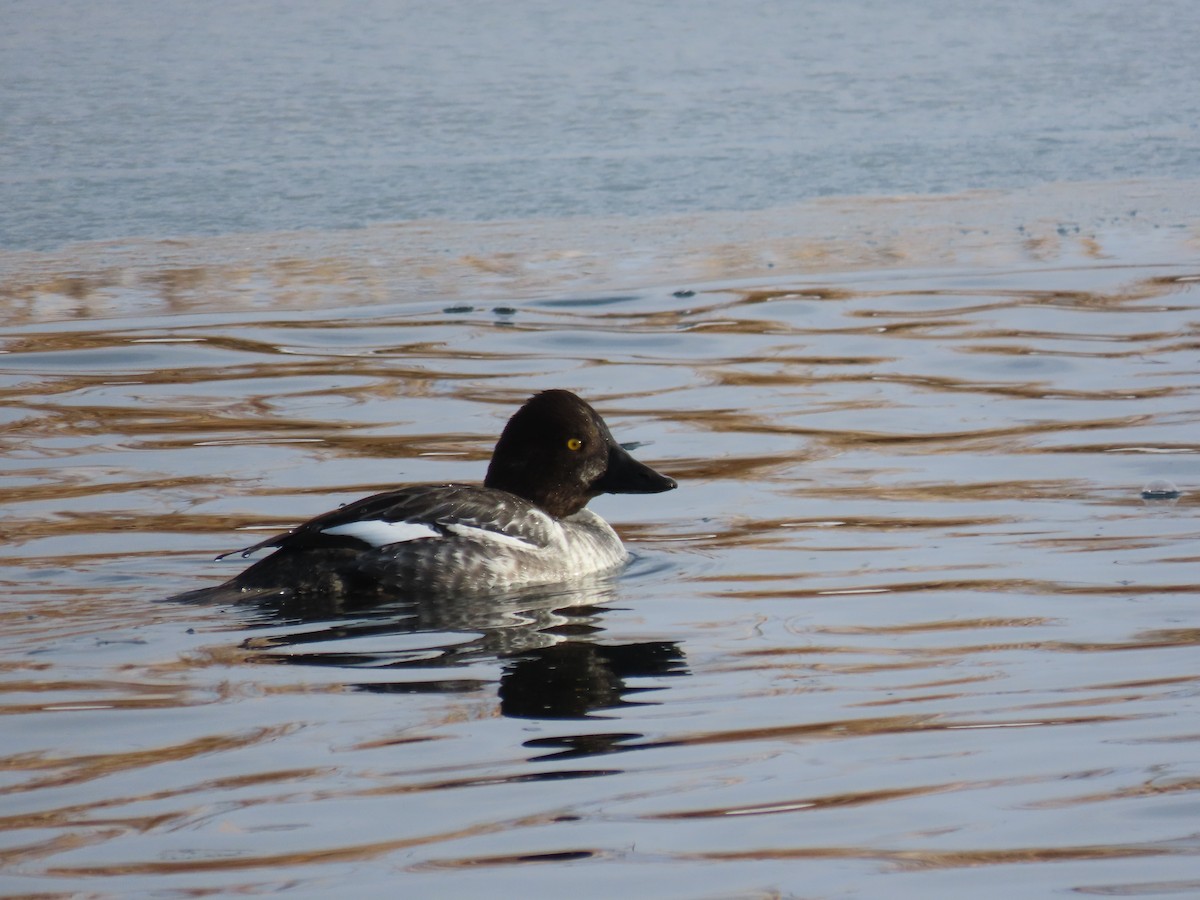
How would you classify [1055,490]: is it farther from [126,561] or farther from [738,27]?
[738,27]

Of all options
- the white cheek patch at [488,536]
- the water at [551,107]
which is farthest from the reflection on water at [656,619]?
the water at [551,107]

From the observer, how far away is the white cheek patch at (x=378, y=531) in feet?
18.6

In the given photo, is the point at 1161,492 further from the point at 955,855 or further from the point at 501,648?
the point at 955,855

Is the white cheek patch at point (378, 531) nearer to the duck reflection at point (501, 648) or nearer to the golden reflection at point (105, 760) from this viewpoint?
the duck reflection at point (501, 648)

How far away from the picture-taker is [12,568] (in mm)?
5902

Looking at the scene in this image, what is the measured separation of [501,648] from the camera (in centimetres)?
495

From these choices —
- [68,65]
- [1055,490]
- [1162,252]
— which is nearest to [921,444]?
[1055,490]

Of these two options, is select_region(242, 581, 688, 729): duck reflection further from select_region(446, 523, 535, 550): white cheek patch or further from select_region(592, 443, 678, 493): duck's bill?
select_region(592, 443, 678, 493): duck's bill

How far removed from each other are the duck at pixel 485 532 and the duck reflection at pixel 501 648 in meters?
0.11

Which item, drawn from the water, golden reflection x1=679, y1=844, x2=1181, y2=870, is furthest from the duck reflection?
the water

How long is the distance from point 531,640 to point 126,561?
1.62 meters

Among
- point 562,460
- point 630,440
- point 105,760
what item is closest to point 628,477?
point 562,460

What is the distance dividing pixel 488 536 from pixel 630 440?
1.63 m

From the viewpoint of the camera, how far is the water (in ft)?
38.7
